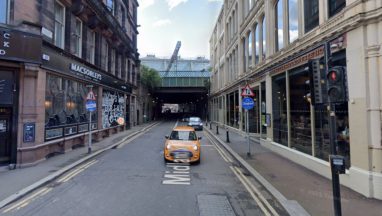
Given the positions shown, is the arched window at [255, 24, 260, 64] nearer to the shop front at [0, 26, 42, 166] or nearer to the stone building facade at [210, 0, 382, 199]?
the stone building facade at [210, 0, 382, 199]

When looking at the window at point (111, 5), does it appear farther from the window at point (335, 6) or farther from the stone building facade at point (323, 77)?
the window at point (335, 6)

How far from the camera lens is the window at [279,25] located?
13.6m

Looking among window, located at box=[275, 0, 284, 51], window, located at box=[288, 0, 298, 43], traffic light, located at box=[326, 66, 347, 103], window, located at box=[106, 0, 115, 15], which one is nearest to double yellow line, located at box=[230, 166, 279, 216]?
traffic light, located at box=[326, 66, 347, 103]

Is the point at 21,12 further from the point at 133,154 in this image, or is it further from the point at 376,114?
the point at 376,114

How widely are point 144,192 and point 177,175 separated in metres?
2.11

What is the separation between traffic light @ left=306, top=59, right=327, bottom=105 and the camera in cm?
491

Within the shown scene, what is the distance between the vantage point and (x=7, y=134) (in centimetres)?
977

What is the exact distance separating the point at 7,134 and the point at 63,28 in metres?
6.62

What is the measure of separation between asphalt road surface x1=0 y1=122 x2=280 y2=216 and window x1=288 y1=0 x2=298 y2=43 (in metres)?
6.97

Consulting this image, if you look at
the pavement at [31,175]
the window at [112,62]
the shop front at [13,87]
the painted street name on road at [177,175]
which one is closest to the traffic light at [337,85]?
the painted street name on road at [177,175]

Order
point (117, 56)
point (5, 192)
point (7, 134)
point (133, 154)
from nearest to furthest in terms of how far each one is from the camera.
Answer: point (5, 192) < point (7, 134) < point (133, 154) < point (117, 56)

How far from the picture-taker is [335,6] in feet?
28.0

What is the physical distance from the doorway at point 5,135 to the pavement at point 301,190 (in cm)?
930

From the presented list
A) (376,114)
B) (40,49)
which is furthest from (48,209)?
(376,114)
